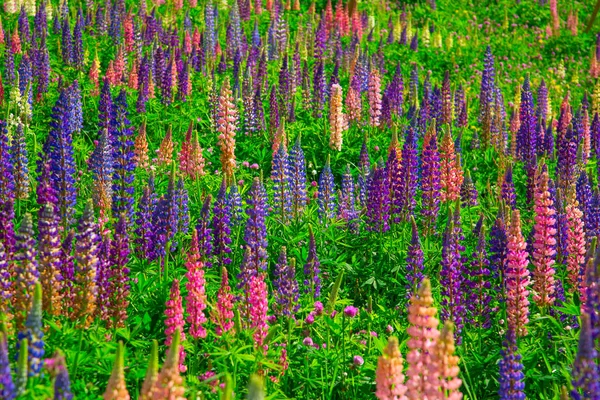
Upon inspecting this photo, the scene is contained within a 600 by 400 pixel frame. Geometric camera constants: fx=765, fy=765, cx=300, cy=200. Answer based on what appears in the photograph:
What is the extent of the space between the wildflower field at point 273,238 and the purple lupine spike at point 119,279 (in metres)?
0.01

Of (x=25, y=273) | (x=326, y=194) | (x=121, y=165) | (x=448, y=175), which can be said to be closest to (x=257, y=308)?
(x=25, y=273)

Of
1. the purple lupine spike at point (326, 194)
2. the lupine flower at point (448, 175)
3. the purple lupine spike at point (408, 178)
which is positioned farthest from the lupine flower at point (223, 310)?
the lupine flower at point (448, 175)

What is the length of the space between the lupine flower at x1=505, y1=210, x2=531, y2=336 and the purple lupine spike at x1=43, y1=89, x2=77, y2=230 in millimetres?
3330

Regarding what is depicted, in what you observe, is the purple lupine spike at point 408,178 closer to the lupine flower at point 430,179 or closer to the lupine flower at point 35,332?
the lupine flower at point 430,179

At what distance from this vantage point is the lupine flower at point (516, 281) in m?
5.46

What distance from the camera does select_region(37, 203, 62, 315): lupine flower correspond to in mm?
4391

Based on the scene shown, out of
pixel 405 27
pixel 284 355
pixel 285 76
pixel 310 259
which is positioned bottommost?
pixel 284 355

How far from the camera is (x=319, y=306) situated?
5547 millimetres

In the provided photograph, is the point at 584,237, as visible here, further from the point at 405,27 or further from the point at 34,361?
the point at 405,27

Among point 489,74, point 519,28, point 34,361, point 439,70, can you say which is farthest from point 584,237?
Result: point 519,28

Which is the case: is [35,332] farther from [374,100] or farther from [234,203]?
[374,100]

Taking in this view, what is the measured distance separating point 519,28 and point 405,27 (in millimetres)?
4434

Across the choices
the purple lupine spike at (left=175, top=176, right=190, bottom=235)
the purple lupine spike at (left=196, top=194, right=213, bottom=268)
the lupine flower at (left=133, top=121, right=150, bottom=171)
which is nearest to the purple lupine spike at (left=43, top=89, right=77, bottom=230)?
the purple lupine spike at (left=175, top=176, right=190, bottom=235)

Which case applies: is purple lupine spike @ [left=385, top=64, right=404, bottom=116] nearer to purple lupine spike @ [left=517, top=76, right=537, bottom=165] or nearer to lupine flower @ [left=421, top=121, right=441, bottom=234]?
purple lupine spike @ [left=517, top=76, right=537, bottom=165]
